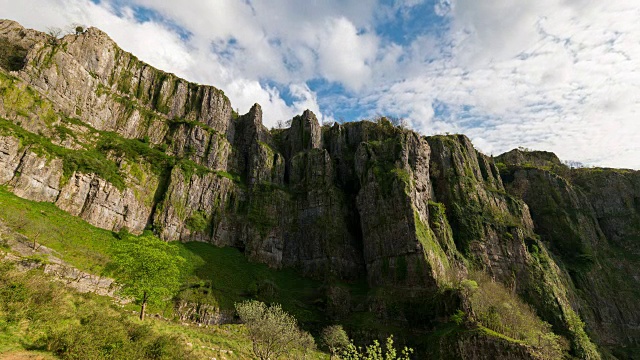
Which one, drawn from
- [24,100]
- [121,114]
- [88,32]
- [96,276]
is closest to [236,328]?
[96,276]

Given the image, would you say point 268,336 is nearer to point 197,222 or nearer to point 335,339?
point 335,339

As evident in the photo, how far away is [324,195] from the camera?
102188 mm

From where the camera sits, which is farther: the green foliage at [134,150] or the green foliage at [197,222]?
the green foliage at [197,222]

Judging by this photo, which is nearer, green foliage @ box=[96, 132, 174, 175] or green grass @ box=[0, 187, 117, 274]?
green grass @ box=[0, 187, 117, 274]

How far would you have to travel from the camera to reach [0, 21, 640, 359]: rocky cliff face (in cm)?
6731

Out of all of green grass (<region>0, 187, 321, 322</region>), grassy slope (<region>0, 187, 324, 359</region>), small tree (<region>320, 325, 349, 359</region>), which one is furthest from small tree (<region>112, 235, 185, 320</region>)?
small tree (<region>320, 325, 349, 359</region>)

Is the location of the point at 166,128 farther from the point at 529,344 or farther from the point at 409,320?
the point at 529,344

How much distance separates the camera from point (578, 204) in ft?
388

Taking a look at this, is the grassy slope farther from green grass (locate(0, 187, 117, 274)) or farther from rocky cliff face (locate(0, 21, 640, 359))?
rocky cliff face (locate(0, 21, 640, 359))

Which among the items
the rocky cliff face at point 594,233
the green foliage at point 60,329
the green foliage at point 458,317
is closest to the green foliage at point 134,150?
the green foliage at point 60,329

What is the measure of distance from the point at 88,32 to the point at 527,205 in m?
148

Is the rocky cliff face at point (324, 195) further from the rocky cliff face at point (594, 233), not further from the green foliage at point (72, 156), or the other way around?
the rocky cliff face at point (594, 233)

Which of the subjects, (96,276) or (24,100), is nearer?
(96,276)

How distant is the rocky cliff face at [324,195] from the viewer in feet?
221
